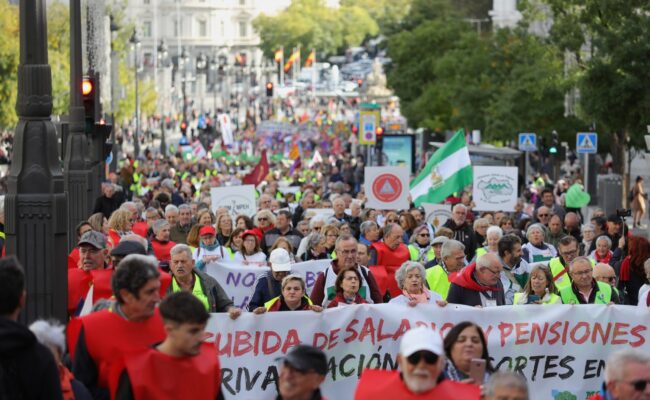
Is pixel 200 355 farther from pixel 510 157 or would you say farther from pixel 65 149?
pixel 510 157

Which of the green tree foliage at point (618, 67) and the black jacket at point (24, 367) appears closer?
the black jacket at point (24, 367)

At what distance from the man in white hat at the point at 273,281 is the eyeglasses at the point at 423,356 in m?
6.03

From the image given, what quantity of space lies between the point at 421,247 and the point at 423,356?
1111cm

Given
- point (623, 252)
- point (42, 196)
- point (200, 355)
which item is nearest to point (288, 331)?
point (42, 196)

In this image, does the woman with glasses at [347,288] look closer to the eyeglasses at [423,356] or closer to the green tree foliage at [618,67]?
the eyeglasses at [423,356]

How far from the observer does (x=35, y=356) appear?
762cm

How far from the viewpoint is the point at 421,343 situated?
7359 mm

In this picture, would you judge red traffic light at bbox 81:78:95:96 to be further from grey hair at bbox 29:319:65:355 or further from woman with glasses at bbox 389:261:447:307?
grey hair at bbox 29:319:65:355

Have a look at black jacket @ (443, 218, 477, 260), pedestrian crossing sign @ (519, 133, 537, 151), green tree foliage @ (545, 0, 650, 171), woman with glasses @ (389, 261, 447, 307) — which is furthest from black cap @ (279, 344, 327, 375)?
pedestrian crossing sign @ (519, 133, 537, 151)

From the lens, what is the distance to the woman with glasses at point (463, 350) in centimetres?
832

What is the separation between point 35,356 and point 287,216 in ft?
40.2

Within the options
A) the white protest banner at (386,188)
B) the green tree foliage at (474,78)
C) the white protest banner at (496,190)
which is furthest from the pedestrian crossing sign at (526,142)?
the white protest banner at (386,188)

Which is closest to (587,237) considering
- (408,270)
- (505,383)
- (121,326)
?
(408,270)

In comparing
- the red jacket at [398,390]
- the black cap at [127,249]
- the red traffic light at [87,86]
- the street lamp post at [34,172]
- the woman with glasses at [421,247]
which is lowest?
the woman with glasses at [421,247]
